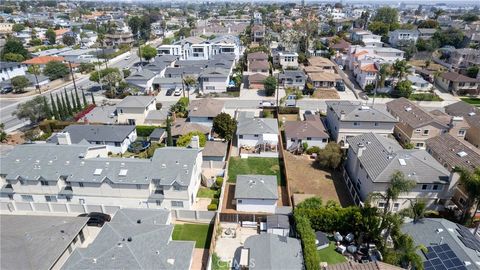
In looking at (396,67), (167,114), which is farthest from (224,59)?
(396,67)

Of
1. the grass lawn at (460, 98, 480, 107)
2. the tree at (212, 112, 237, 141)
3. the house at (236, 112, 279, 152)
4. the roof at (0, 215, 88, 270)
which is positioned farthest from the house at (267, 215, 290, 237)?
the grass lawn at (460, 98, 480, 107)

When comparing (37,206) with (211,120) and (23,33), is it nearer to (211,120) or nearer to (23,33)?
(211,120)

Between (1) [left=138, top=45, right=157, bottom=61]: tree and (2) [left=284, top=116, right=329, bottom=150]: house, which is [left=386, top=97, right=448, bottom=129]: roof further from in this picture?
(1) [left=138, top=45, right=157, bottom=61]: tree

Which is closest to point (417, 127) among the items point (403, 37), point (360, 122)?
point (360, 122)

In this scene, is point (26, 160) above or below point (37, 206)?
above

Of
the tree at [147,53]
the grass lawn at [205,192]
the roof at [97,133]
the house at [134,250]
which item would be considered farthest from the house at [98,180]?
the tree at [147,53]

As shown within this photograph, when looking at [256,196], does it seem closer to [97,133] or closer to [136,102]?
[97,133]

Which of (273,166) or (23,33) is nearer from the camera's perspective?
(273,166)
